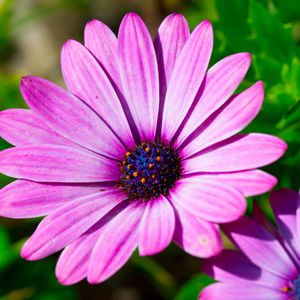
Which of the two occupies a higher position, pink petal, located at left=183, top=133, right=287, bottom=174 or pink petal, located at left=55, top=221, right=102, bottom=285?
pink petal, located at left=183, top=133, right=287, bottom=174

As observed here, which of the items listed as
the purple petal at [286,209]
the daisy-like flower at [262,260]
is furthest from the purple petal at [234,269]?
the purple petal at [286,209]

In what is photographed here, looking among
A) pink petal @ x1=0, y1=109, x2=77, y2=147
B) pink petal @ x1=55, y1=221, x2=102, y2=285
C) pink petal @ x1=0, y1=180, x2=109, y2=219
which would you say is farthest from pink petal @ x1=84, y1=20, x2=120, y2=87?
pink petal @ x1=55, y1=221, x2=102, y2=285

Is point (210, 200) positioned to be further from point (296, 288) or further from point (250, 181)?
point (296, 288)

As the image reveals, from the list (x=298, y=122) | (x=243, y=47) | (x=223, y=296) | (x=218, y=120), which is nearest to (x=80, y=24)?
(x=243, y=47)

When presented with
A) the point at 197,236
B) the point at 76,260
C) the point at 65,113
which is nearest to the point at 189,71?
the point at 65,113

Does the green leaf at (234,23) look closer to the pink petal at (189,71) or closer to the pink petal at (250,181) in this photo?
the pink petal at (189,71)

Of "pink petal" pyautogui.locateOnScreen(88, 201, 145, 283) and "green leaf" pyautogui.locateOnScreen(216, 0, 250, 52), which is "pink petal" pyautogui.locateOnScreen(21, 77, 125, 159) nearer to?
"pink petal" pyautogui.locateOnScreen(88, 201, 145, 283)

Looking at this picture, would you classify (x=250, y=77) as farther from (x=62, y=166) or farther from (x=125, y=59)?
(x=62, y=166)
